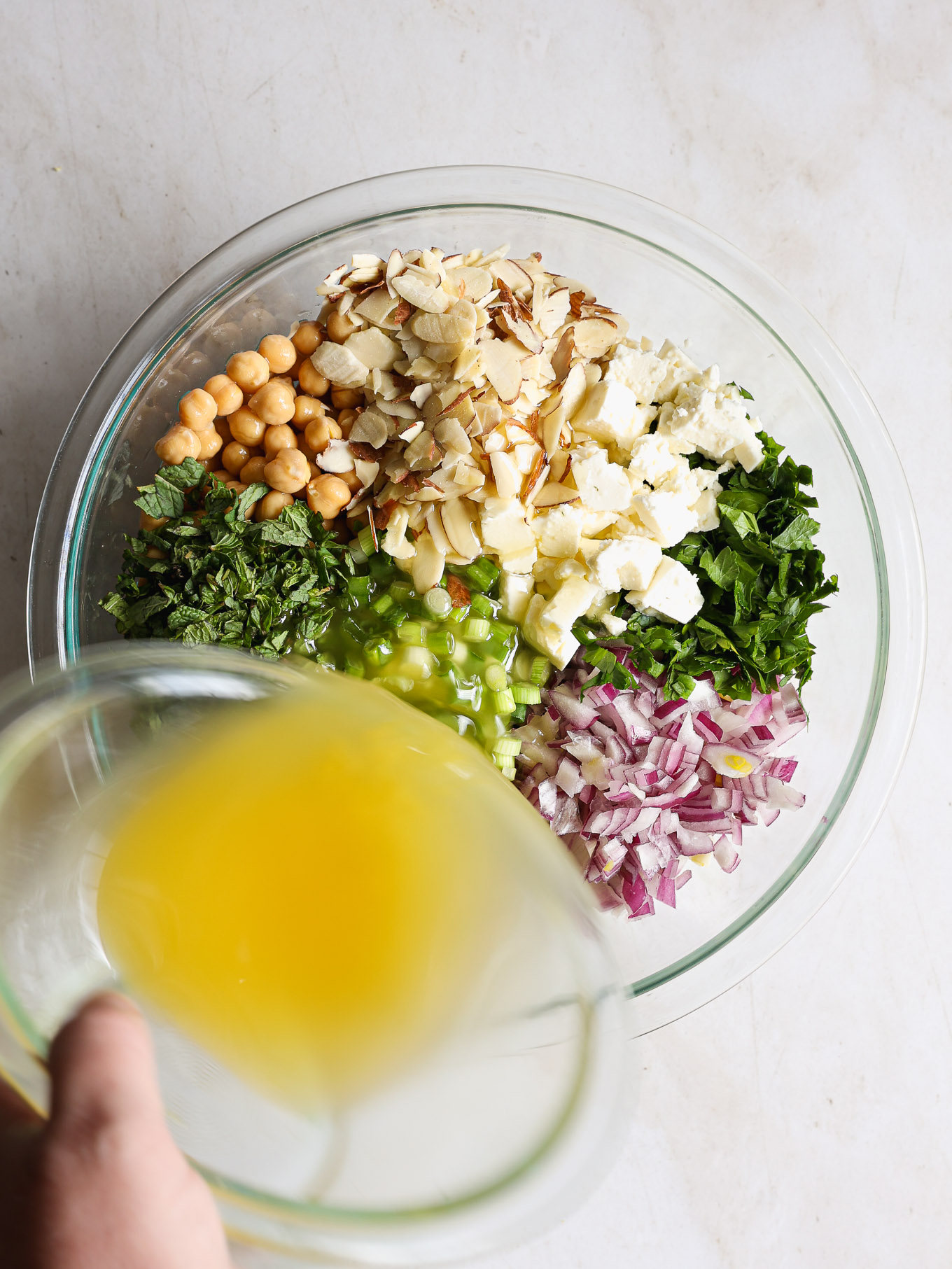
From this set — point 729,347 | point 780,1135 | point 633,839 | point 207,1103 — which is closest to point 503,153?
point 729,347

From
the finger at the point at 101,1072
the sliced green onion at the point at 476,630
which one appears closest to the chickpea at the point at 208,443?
the sliced green onion at the point at 476,630

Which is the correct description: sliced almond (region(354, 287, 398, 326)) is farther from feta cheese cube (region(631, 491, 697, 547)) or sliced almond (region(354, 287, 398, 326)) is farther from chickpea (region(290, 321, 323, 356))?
feta cheese cube (region(631, 491, 697, 547))

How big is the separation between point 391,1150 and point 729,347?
46.1 inches

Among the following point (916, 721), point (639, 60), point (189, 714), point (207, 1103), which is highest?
point (639, 60)

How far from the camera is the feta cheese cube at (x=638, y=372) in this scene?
120 centimetres

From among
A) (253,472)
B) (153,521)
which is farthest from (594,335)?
(153,521)

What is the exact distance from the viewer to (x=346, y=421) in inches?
48.3

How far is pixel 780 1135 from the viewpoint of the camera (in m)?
1.45

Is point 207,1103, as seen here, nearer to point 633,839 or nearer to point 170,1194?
point 170,1194

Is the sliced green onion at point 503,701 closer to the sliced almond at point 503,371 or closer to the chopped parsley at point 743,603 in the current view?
→ the chopped parsley at point 743,603

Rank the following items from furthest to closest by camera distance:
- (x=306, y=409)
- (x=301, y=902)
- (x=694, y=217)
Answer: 1. (x=694, y=217)
2. (x=306, y=409)
3. (x=301, y=902)

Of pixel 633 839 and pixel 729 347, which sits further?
pixel 729 347

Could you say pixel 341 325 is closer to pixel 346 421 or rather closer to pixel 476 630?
pixel 346 421

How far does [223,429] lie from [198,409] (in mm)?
78
